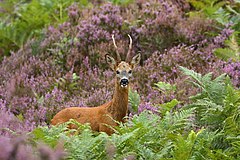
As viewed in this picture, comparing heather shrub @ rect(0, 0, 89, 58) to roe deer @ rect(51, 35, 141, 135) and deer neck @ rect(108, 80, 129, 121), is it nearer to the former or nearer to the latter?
roe deer @ rect(51, 35, 141, 135)

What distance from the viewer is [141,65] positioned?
30.6 feet

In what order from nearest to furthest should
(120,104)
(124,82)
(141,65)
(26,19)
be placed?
(124,82) → (120,104) → (141,65) → (26,19)

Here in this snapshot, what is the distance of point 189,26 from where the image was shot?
9766 millimetres

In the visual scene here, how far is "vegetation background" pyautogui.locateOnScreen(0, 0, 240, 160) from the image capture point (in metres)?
5.35

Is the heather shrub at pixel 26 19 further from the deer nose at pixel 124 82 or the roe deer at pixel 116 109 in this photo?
the deer nose at pixel 124 82

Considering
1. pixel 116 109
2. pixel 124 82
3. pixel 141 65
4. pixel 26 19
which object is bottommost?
pixel 141 65

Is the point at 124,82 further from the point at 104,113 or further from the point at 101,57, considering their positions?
the point at 101,57

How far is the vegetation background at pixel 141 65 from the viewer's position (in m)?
5.35

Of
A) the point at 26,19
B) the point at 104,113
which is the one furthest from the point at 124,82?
the point at 26,19

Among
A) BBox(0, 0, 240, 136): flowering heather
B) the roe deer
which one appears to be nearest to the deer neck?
the roe deer

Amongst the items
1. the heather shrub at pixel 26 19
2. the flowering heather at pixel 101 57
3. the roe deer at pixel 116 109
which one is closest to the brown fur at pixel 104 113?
the roe deer at pixel 116 109

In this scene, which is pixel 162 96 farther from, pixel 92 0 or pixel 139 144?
pixel 92 0

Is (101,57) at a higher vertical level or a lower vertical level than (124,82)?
lower

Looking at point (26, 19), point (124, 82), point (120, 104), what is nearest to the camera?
point (124, 82)
